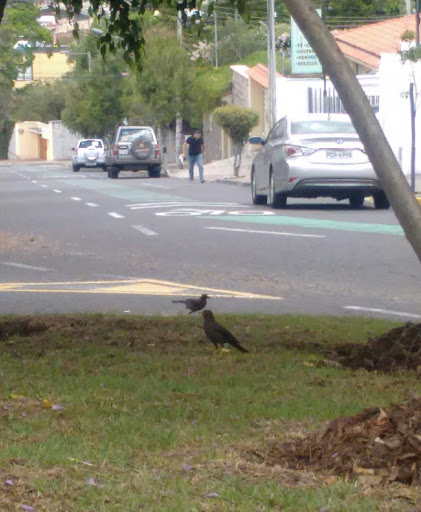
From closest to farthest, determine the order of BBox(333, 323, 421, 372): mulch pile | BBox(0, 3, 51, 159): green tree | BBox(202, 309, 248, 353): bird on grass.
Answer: BBox(333, 323, 421, 372): mulch pile < BBox(202, 309, 248, 353): bird on grass < BBox(0, 3, 51, 159): green tree

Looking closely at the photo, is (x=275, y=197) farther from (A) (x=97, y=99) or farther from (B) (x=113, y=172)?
(A) (x=97, y=99)

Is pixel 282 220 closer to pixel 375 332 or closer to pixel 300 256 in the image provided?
pixel 300 256

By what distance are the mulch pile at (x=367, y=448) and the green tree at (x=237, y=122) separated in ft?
109

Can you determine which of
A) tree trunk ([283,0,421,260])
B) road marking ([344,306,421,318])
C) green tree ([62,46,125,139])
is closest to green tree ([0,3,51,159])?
green tree ([62,46,125,139])

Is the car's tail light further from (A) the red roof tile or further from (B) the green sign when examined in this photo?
(A) the red roof tile

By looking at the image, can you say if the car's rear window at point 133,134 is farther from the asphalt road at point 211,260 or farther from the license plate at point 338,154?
the license plate at point 338,154

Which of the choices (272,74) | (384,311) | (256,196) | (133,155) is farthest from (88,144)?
(384,311)

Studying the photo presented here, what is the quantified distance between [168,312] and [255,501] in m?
5.58

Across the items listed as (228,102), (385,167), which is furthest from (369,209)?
(228,102)

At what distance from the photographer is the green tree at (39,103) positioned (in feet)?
296

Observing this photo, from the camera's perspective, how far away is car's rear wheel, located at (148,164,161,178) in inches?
1687

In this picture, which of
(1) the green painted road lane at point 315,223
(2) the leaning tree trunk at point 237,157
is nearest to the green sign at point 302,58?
(2) the leaning tree trunk at point 237,157

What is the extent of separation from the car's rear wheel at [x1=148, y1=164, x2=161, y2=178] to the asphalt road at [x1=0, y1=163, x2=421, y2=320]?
65.8 feet

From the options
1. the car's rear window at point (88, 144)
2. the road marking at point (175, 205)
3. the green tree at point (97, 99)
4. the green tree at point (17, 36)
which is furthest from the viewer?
the green tree at point (97, 99)
